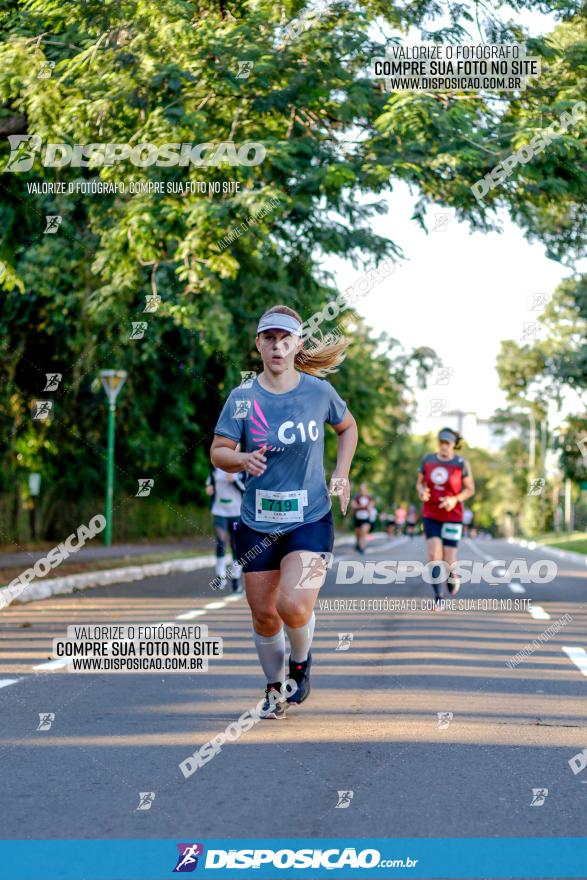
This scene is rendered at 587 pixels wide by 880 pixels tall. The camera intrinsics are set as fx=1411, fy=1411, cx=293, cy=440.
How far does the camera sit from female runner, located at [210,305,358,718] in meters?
7.20

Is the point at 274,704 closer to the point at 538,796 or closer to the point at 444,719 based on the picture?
the point at 444,719

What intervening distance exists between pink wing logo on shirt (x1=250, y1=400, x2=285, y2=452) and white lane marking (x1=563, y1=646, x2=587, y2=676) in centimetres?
381

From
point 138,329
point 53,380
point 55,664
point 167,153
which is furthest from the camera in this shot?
point 53,380

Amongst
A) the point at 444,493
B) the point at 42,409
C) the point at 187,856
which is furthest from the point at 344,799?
the point at 42,409

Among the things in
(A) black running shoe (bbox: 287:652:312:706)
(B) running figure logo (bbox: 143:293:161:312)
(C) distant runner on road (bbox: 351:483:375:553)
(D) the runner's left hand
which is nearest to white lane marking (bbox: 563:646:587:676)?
(A) black running shoe (bbox: 287:652:312:706)

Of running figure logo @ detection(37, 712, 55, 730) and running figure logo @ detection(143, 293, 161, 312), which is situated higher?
running figure logo @ detection(143, 293, 161, 312)

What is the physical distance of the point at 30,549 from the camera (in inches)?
1083

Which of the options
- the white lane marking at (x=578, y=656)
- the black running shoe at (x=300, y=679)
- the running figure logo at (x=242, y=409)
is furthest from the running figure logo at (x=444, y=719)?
the white lane marking at (x=578, y=656)

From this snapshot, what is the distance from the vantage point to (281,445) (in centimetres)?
719

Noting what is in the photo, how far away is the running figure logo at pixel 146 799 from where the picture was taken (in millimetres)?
5446

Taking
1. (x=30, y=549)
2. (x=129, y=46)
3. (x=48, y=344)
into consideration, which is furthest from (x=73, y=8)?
(x=30, y=549)

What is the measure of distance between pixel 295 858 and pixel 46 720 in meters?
3.21

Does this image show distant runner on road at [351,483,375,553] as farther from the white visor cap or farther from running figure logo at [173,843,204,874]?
running figure logo at [173,843,204,874]

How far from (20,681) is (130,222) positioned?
6.83 meters
